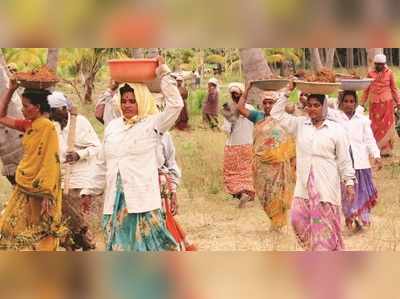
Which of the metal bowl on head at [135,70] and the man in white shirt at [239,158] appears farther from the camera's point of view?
the man in white shirt at [239,158]

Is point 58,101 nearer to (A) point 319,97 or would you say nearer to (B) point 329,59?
(A) point 319,97

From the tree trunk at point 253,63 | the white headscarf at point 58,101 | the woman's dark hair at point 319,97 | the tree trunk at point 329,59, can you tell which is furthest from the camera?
the tree trunk at point 329,59

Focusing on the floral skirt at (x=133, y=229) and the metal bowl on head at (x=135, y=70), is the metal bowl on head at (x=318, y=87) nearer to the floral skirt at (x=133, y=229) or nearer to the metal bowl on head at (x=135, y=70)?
the metal bowl on head at (x=135, y=70)

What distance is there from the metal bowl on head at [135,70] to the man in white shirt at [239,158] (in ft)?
10.8

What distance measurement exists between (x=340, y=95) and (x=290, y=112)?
119 cm

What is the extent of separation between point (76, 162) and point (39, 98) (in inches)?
29.8

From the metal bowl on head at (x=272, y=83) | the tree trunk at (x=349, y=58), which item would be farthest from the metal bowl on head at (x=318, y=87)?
the tree trunk at (x=349, y=58)

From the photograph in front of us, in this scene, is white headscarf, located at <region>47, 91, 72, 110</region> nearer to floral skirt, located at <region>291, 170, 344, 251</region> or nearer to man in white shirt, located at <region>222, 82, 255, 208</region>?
floral skirt, located at <region>291, 170, 344, 251</region>

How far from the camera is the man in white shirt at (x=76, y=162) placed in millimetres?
6668

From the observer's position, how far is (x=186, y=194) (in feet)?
30.7

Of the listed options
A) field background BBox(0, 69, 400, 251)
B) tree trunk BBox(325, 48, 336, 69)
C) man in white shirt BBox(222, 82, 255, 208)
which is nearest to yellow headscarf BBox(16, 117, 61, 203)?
field background BBox(0, 69, 400, 251)

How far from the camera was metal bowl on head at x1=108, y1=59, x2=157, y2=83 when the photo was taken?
5.47 m
